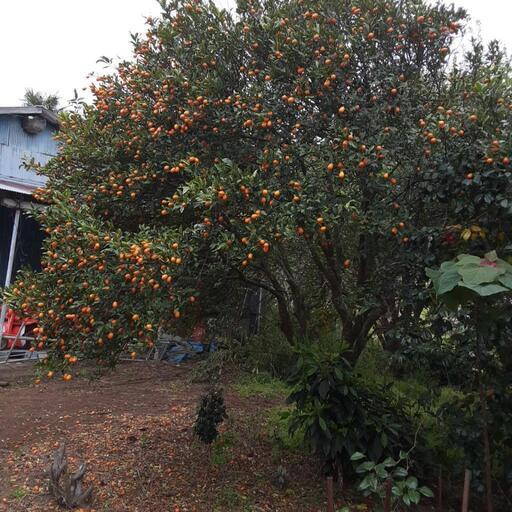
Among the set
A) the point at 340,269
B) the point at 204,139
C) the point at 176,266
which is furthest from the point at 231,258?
the point at 340,269

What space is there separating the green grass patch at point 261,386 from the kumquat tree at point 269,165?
2956 millimetres

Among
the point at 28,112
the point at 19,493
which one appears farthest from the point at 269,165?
the point at 28,112

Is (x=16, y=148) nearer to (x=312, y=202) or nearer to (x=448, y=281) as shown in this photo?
(x=312, y=202)

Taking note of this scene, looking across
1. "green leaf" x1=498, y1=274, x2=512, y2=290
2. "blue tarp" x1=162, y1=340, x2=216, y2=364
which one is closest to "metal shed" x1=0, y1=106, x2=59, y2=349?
"blue tarp" x1=162, y1=340, x2=216, y2=364

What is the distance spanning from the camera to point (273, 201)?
3.65 metres

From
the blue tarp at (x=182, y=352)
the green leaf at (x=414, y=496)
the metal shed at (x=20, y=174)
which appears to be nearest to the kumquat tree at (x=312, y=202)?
the green leaf at (x=414, y=496)

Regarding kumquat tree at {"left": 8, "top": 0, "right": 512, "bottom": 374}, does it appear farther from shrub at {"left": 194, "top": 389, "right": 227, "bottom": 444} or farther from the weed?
the weed

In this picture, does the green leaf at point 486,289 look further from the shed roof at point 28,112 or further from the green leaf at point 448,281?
the shed roof at point 28,112

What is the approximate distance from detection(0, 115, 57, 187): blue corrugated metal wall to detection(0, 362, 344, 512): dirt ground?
682cm

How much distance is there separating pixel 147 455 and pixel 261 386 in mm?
A: 2783

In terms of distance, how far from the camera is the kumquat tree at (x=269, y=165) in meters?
3.60

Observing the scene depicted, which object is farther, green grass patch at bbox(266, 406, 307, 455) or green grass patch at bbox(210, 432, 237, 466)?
green grass patch at bbox(266, 406, 307, 455)

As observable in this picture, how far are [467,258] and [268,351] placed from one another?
6251mm

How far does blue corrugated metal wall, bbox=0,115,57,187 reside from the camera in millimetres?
13203
